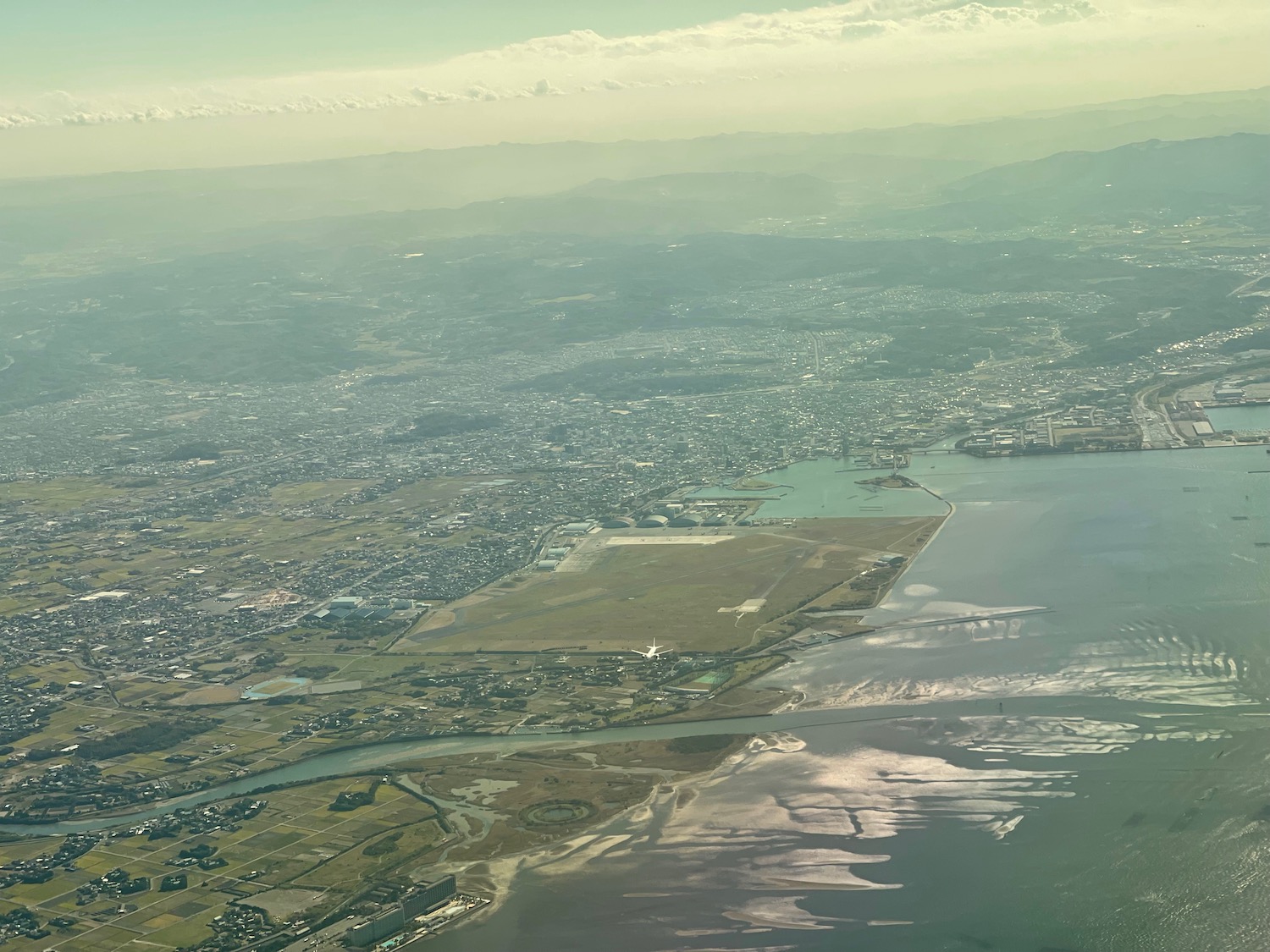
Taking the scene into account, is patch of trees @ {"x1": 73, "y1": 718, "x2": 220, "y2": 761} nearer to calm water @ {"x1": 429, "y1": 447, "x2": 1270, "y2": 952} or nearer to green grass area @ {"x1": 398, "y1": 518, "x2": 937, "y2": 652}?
green grass area @ {"x1": 398, "y1": 518, "x2": 937, "y2": 652}

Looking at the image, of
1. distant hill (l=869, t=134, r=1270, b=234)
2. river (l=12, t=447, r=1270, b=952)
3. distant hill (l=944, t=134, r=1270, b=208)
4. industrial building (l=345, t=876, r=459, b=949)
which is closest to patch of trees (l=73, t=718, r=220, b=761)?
river (l=12, t=447, r=1270, b=952)

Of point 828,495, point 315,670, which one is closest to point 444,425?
point 828,495

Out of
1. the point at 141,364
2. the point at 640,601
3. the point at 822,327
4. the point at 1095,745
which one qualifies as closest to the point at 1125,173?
the point at 822,327

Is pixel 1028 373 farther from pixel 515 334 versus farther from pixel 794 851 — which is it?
pixel 794 851

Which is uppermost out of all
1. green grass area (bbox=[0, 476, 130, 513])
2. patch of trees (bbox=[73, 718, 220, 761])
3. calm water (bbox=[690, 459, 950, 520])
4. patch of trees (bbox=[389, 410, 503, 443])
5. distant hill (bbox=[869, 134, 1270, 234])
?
distant hill (bbox=[869, 134, 1270, 234])

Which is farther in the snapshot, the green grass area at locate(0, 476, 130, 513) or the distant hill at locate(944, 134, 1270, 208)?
the distant hill at locate(944, 134, 1270, 208)
